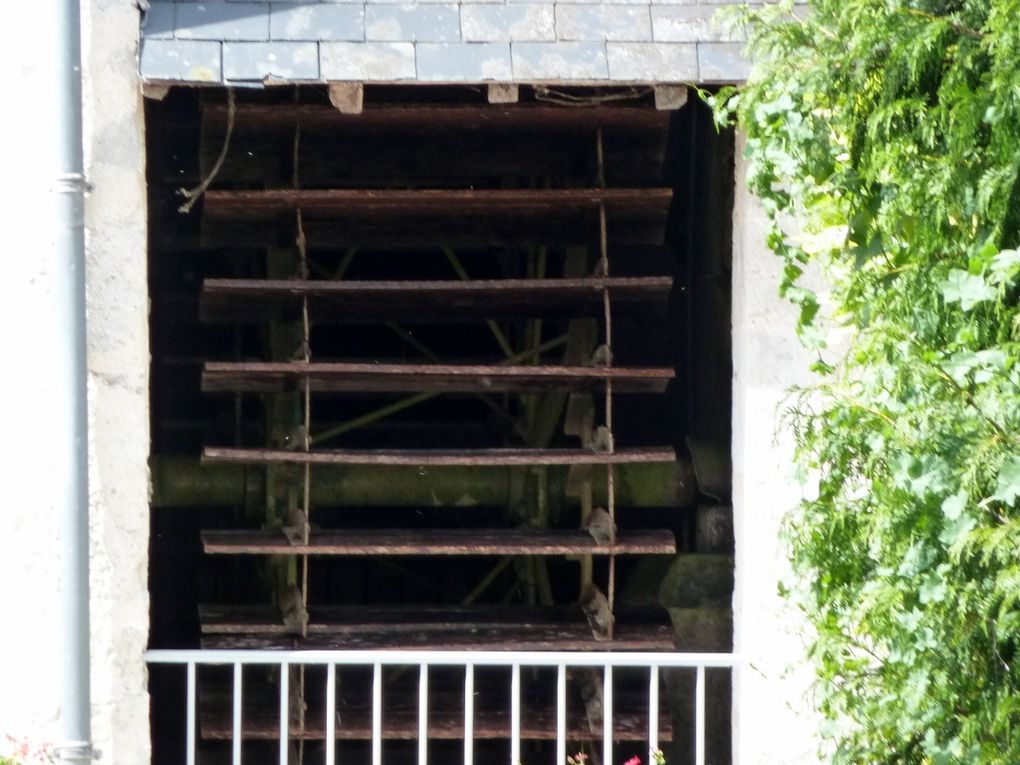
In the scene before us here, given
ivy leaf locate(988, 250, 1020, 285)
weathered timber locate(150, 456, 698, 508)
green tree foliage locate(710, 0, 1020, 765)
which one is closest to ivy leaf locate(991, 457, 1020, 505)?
green tree foliage locate(710, 0, 1020, 765)

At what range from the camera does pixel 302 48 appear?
4.64 meters

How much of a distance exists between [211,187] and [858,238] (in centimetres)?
286

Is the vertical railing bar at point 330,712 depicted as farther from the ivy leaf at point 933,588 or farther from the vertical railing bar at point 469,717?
the ivy leaf at point 933,588

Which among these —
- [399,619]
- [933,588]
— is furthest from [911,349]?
[399,619]

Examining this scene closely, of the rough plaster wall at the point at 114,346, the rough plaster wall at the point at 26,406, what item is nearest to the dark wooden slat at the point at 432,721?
the rough plaster wall at the point at 114,346

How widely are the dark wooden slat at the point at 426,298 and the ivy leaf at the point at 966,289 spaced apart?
189 cm

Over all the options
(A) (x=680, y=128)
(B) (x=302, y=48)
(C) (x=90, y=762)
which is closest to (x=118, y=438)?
(C) (x=90, y=762)

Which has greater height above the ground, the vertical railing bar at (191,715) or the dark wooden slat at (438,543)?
the dark wooden slat at (438,543)

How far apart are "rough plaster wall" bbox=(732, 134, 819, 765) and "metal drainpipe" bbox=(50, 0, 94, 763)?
183 centimetres

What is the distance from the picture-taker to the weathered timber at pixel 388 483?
603 centimetres

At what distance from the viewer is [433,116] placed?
5.20 m

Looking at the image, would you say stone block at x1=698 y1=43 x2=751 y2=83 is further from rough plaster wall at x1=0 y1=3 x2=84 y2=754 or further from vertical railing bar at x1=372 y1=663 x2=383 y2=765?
vertical railing bar at x1=372 y1=663 x2=383 y2=765

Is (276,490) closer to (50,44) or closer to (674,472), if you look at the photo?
(674,472)

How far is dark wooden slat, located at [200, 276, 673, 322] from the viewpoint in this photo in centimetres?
536
